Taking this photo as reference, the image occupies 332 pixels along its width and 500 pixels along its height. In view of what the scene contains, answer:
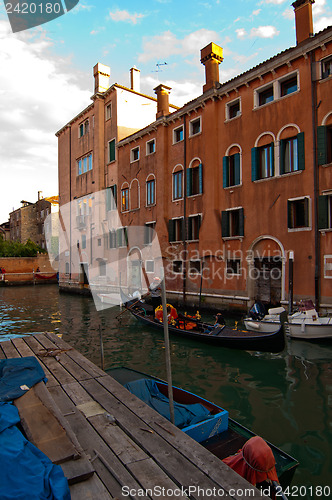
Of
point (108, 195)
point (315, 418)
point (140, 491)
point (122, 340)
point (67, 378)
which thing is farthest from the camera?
point (108, 195)

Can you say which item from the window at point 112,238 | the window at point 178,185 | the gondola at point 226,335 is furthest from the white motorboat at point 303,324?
the window at point 112,238

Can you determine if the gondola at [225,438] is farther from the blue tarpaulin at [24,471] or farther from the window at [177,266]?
the window at [177,266]

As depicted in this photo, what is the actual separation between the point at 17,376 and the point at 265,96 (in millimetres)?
14117

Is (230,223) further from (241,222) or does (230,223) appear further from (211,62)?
(211,62)

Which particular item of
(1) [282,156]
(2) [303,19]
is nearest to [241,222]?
(1) [282,156]

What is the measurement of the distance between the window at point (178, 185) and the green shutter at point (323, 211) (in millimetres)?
8016

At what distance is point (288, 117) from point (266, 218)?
12.9ft

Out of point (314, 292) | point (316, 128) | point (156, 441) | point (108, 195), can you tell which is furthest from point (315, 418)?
point (108, 195)

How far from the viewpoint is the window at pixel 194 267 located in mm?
16953

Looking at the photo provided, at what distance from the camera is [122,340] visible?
11.5 metres

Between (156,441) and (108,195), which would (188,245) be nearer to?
(108,195)

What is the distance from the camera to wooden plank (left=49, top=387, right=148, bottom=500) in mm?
2461

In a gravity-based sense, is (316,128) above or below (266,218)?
above

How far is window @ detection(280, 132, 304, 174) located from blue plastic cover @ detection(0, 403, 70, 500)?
12.3 m
